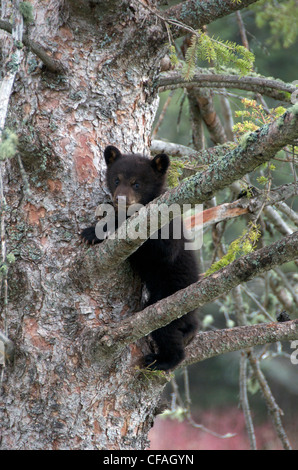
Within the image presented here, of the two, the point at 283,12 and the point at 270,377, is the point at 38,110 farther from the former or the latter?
the point at 270,377

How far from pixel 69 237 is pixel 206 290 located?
1.05m

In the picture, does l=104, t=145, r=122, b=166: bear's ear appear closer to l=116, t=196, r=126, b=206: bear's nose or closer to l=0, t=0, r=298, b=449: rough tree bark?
l=0, t=0, r=298, b=449: rough tree bark

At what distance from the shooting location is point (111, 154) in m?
3.74

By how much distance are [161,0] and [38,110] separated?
123cm

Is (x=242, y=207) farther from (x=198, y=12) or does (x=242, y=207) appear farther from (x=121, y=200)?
(x=198, y=12)

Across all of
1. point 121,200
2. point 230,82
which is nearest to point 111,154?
point 121,200

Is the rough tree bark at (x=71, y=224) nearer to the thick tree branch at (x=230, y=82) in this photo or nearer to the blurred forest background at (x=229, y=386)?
the thick tree branch at (x=230, y=82)

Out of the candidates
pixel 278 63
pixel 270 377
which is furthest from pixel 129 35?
pixel 270 377

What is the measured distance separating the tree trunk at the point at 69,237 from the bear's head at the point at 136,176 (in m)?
0.31

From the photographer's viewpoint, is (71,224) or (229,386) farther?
(229,386)

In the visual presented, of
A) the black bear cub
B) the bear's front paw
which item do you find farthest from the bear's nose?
the bear's front paw

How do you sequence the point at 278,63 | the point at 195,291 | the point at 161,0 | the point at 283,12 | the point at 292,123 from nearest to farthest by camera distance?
the point at 292,123 < the point at 195,291 < the point at 161,0 < the point at 283,12 < the point at 278,63

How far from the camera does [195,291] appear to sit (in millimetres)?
2619
